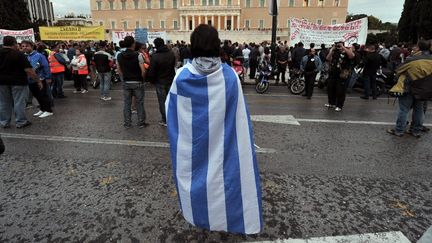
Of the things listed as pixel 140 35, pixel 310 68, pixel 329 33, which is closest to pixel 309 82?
pixel 310 68

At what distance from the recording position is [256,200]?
239 cm

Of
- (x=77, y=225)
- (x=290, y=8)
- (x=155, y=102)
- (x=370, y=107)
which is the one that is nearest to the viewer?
(x=77, y=225)

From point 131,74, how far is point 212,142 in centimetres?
445

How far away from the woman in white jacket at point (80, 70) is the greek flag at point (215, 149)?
9.51 m

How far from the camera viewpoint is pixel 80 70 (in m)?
10.7

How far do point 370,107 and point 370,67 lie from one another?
2.07m

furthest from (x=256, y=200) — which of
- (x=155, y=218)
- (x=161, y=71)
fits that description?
(x=161, y=71)

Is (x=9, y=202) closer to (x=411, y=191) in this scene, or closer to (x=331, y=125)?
(x=411, y=191)

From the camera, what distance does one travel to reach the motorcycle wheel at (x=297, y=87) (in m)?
11.0

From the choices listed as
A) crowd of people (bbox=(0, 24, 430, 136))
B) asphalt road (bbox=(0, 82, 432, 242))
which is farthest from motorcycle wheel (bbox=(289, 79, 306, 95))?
asphalt road (bbox=(0, 82, 432, 242))

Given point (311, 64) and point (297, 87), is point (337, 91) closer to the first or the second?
point (311, 64)

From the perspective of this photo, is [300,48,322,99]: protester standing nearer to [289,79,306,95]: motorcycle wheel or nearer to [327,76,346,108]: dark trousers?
[289,79,306,95]: motorcycle wheel

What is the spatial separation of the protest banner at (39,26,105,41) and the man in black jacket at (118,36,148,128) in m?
15.4

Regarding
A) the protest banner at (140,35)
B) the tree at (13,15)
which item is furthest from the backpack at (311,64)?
the tree at (13,15)
